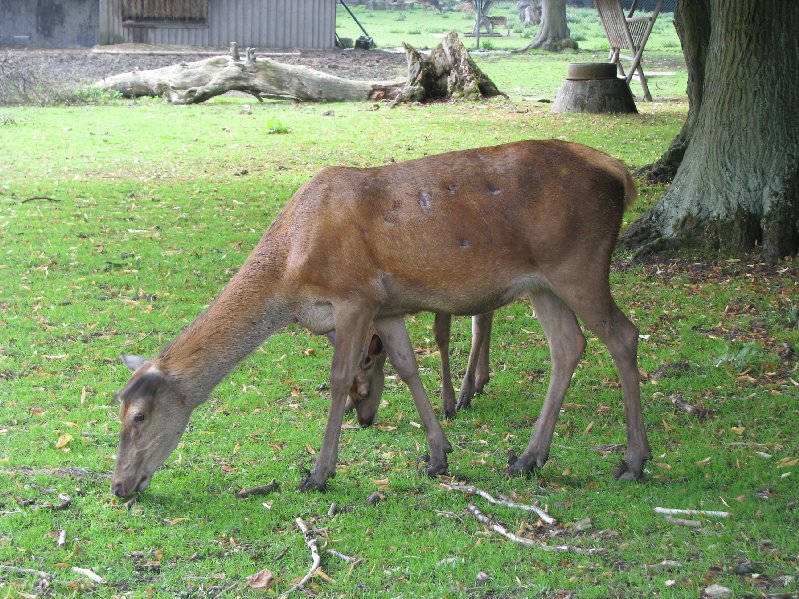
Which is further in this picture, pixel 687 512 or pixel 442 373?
pixel 442 373

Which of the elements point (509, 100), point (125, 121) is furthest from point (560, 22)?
point (125, 121)

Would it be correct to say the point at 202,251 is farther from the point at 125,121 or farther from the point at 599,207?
the point at 125,121

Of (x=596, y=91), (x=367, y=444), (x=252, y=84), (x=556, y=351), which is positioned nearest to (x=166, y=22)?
(x=252, y=84)

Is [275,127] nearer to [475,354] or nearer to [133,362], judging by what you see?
[475,354]

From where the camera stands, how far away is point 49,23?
103 feet

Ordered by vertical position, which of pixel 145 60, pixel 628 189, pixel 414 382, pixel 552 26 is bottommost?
pixel 414 382

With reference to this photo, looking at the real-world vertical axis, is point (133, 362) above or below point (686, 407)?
above

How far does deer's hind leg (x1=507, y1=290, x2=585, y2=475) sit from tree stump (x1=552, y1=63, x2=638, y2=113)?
13.9m

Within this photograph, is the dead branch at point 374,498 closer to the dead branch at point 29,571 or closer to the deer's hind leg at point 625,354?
the deer's hind leg at point 625,354

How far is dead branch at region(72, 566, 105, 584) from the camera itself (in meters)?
4.82

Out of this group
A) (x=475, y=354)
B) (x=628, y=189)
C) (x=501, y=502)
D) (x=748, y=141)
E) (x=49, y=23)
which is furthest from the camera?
(x=49, y=23)

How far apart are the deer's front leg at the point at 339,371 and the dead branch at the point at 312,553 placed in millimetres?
451

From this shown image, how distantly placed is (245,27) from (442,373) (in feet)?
89.0

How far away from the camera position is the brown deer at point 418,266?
5.73 m
